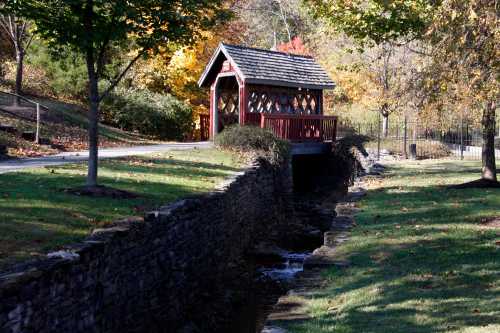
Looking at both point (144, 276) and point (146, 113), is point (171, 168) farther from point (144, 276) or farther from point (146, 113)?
point (146, 113)

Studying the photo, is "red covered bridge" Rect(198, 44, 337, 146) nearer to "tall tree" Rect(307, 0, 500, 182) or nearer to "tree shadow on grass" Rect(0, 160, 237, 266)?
"tree shadow on grass" Rect(0, 160, 237, 266)

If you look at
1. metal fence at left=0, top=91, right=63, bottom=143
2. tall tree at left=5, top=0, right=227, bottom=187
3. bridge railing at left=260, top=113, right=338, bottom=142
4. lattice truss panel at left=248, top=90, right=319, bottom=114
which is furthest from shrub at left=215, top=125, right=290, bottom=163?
tall tree at left=5, top=0, right=227, bottom=187

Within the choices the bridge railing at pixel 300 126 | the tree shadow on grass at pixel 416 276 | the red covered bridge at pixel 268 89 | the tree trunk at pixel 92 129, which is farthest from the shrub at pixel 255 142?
the tree trunk at pixel 92 129

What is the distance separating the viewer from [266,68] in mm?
26922

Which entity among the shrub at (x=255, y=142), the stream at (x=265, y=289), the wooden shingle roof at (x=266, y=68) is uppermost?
the wooden shingle roof at (x=266, y=68)

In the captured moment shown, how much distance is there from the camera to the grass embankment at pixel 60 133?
1931 cm

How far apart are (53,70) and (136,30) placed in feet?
78.7

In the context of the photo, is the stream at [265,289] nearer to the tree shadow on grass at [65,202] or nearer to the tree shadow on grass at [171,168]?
the tree shadow on grass at [65,202]

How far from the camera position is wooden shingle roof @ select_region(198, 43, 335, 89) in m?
25.9

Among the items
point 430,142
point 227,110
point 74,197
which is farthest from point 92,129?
point 430,142

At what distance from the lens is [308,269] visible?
33.5 ft

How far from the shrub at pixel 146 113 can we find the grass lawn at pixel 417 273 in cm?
1797

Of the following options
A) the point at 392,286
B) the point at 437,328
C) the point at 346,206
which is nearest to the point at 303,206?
the point at 346,206

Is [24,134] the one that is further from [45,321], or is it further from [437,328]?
[437,328]
